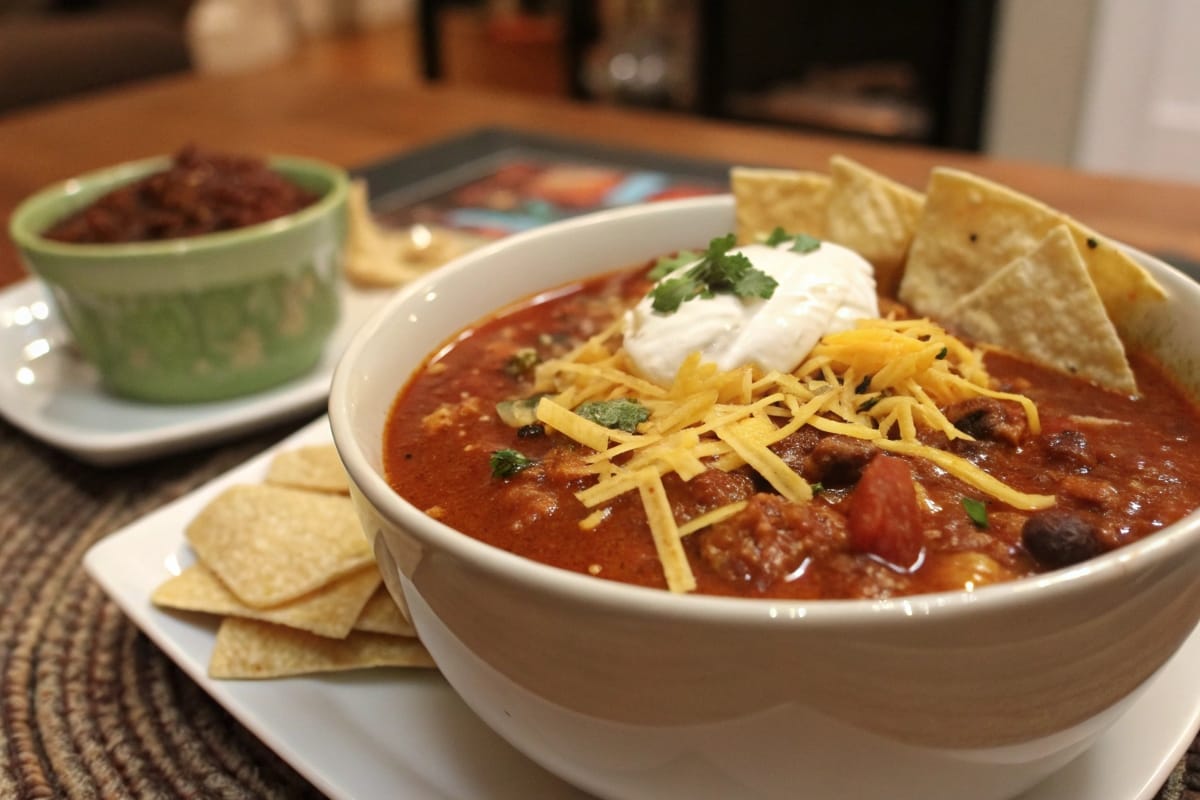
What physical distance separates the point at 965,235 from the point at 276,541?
1.12 m

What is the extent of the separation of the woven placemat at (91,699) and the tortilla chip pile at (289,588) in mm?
95

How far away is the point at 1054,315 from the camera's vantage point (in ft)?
4.78

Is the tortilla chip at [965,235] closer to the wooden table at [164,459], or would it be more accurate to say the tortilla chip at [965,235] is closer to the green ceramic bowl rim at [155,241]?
the wooden table at [164,459]

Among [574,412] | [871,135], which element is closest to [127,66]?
[871,135]

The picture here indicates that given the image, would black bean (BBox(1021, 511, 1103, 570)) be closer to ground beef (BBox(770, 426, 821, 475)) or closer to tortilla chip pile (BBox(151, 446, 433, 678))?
ground beef (BBox(770, 426, 821, 475))

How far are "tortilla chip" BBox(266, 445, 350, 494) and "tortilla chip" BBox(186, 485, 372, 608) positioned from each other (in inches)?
0.6

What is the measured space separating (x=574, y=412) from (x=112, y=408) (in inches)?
54.0

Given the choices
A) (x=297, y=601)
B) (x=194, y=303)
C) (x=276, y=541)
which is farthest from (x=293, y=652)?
(x=194, y=303)

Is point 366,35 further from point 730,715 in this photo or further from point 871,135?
point 730,715

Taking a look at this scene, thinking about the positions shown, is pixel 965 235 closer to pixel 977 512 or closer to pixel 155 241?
pixel 977 512

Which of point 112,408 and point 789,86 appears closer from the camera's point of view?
point 112,408

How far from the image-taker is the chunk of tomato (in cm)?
105

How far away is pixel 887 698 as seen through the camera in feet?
2.82

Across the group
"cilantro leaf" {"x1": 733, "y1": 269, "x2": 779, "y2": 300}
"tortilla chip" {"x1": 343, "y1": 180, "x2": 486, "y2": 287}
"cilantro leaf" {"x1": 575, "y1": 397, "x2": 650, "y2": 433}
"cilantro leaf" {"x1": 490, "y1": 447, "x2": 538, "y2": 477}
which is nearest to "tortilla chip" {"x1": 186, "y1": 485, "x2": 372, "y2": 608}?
"cilantro leaf" {"x1": 490, "y1": 447, "x2": 538, "y2": 477}
